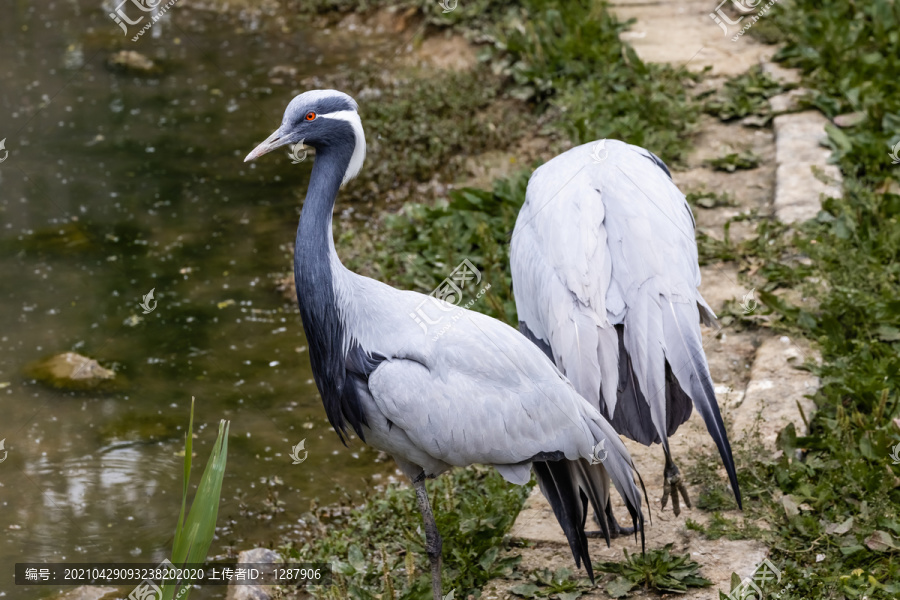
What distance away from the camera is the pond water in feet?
16.7

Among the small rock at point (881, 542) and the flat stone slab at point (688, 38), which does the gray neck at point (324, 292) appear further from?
the flat stone slab at point (688, 38)

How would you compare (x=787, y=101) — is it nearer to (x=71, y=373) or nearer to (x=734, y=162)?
(x=734, y=162)

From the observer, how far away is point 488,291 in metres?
5.75

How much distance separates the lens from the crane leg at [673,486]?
13.6 ft

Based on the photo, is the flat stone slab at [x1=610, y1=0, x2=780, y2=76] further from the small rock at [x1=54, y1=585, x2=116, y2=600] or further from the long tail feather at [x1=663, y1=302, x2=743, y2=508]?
the small rock at [x1=54, y1=585, x2=116, y2=600]

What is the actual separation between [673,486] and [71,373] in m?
3.80

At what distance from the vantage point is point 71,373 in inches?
231

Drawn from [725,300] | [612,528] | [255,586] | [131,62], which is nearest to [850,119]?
[725,300]

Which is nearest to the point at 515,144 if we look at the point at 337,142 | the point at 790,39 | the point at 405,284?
the point at 405,284

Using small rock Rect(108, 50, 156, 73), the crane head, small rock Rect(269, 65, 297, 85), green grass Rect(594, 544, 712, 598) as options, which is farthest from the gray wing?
small rock Rect(108, 50, 156, 73)

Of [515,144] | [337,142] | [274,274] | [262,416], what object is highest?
[337,142]

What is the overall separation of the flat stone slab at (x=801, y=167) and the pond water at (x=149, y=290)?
325 cm

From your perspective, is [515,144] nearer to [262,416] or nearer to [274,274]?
[274,274]

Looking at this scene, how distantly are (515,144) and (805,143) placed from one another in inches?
92.1
